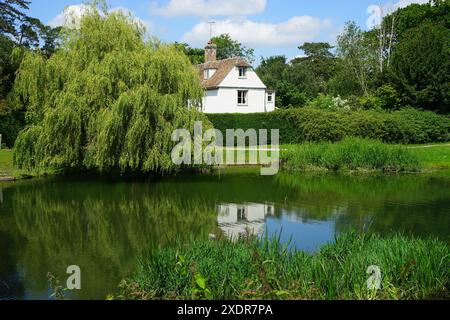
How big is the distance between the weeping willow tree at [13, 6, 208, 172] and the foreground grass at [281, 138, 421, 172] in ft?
20.9

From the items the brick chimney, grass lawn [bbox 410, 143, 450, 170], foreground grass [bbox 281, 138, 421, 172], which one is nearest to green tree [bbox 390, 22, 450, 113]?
grass lawn [bbox 410, 143, 450, 170]

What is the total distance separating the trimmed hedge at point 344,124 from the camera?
27984mm

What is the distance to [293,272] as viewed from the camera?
21.6 ft

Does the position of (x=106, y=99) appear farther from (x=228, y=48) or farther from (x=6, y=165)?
(x=228, y=48)

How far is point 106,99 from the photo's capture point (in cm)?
1775

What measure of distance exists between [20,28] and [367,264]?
122ft

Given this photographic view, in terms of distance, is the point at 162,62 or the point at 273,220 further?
the point at 162,62

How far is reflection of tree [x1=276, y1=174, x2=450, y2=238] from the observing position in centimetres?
1194

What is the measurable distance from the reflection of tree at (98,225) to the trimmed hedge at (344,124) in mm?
13513

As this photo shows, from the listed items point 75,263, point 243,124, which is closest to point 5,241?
point 75,263

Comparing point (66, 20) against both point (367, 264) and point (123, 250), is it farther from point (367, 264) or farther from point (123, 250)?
point (367, 264)

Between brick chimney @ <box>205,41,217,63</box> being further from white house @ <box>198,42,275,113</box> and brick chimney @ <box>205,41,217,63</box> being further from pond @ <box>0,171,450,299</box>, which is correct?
pond @ <box>0,171,450,299</box>

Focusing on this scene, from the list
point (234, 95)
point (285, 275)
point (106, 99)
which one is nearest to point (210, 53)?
point (234, 95)

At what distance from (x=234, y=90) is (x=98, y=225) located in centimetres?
2725
